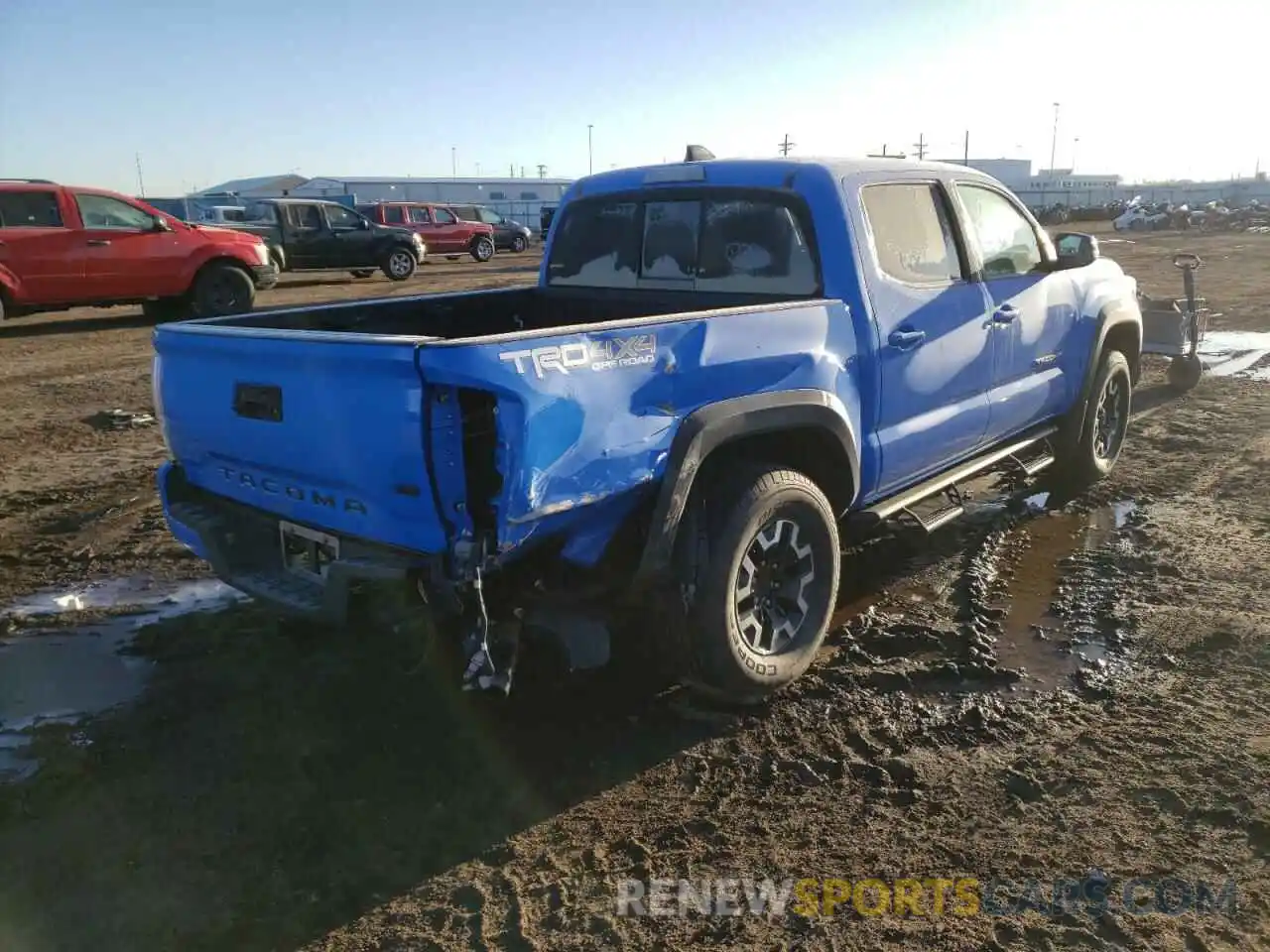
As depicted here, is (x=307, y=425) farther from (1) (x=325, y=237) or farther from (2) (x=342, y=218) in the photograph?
(2) (x=342, y=218)

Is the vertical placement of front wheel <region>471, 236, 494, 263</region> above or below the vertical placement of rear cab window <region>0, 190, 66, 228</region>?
below

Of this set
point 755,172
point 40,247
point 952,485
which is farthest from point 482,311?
point 40,247

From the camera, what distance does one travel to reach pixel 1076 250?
5.53 m

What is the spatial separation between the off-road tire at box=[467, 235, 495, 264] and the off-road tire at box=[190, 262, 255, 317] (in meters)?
15.0

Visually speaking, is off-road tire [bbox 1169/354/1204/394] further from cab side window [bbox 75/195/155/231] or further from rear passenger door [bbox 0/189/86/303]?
rear passenger door [bbox 0/189/86/303]

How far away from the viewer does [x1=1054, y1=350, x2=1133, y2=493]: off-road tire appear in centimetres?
604

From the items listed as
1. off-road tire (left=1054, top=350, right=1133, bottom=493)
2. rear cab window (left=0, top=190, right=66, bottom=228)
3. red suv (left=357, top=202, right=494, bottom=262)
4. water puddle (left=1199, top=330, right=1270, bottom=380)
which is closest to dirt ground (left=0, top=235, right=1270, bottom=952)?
Answer: off-road tire (left=1054, top=350, right=1133, bottom=493)

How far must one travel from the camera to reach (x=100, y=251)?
12664mm

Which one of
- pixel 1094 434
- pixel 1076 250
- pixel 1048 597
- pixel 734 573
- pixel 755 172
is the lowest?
pixel 1048 597

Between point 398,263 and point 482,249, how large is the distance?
7.27 m

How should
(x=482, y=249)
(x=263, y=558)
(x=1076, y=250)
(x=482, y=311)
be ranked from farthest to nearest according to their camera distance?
1. (x=482, y=249)
2. (x=1076, y=250)
3. (x=482, y=311)
4. (x=263, y=558)

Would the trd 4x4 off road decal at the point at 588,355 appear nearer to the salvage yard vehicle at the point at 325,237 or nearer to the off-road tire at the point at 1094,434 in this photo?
the off-road tire at the point at 1094,434

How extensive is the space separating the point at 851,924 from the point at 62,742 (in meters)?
2.78

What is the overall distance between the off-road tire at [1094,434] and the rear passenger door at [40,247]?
12.2 meters
